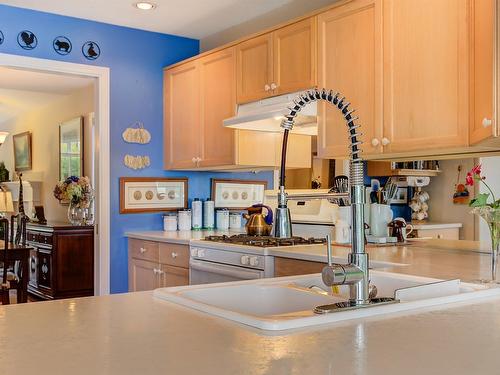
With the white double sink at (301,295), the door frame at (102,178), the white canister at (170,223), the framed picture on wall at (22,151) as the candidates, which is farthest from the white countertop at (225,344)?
the framed picture on wall at (22,151)

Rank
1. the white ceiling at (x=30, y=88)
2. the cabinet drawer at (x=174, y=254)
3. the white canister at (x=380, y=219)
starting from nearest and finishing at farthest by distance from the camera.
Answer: the white canister at (x=380, y=219)
the cabinet drawer at (x=174, y=254)
the white ceiling at (x=30, y=88)

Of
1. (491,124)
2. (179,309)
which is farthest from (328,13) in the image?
(179,309)

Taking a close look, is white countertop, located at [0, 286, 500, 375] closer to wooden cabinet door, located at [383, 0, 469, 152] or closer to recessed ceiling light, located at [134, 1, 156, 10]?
wooden cabinet door, located at [383, 0, 469, 152]

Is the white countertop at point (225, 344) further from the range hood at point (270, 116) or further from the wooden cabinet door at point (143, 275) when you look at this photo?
the wooden cabinet door at point (143, 275)

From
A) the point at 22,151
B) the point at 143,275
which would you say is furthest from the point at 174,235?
the point at 22,151

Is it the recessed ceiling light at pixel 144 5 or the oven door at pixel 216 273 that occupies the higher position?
the recessed ceiling light at pixel 144 5

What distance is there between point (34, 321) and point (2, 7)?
3071 millimetres

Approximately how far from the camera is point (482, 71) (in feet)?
7.14

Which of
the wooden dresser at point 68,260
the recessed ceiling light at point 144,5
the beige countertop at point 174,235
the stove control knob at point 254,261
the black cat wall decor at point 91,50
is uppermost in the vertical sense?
the recessed ceiling light at point 144,5

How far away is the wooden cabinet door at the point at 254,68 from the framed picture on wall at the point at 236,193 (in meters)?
1.10

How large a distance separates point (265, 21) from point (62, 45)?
1.40m

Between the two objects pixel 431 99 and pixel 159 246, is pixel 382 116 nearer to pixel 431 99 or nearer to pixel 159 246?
pixel 431 99

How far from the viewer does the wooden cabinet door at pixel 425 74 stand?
2.37 metres

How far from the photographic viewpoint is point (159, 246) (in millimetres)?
3818
